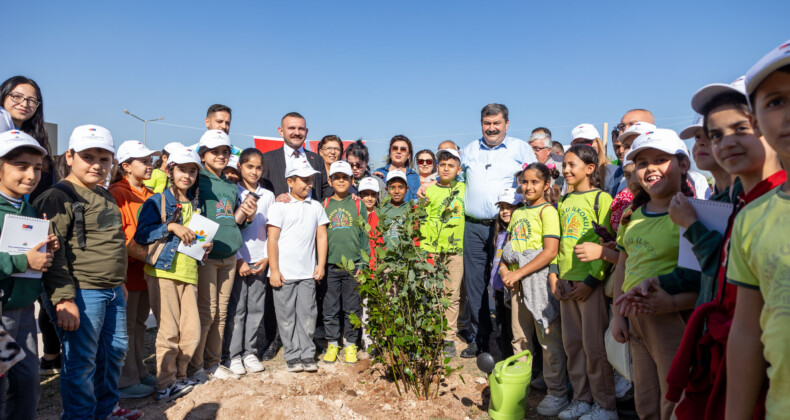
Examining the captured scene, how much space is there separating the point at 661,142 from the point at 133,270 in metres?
4.18

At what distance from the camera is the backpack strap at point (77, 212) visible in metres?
3.10

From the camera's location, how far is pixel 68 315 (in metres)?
2.93

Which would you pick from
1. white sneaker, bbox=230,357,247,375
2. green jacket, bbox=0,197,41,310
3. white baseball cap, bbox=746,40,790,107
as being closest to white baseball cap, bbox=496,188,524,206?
white sneaker, bbox=230,357,247,375

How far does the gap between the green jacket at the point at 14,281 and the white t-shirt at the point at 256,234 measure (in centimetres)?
223

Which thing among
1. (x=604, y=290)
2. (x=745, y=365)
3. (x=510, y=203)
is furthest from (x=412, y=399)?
(x=745, y=365)

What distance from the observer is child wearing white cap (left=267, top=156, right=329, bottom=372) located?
4.92 meters

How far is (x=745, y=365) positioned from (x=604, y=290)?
7.29 feet

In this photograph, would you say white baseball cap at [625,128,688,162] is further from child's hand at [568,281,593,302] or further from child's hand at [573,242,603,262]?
child's hand at [568,281,593,302]

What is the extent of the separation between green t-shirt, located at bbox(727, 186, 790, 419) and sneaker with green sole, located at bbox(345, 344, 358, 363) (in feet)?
13.8

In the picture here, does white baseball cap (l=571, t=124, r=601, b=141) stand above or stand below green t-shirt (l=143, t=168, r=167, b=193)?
above

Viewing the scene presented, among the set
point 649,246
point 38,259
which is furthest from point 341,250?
point 649,246

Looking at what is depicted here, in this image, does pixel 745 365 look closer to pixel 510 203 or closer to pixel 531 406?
pixel 531 406

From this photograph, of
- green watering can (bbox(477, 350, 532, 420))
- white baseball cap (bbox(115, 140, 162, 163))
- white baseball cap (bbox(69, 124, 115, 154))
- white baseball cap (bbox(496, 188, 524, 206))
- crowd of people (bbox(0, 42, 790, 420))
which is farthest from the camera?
white baseball cap (bbox(496, 188, 524, 206))

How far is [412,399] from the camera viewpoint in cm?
389
